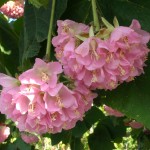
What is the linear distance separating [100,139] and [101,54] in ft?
4.61

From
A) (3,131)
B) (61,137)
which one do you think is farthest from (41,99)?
(3,131)

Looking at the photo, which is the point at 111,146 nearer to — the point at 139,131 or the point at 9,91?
the point at 139,131

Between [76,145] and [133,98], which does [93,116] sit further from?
[133,98]

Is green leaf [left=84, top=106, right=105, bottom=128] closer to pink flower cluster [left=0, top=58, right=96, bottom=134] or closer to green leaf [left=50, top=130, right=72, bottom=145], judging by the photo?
green leaf [left=50, top=130, right=72, bottom=145]

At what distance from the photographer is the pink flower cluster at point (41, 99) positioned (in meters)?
0.82

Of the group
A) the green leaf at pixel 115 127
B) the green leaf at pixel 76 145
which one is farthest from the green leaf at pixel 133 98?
the green leaf at pixel 76 145

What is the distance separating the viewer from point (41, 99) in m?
0.82

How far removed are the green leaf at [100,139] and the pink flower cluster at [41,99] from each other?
4.12 feet

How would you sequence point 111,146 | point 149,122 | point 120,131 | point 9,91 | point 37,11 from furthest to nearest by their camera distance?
point 120,131
point 111,146
point 37,11
point 149,122
point 9,91

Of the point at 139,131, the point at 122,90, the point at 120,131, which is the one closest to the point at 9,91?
the point at 122,90

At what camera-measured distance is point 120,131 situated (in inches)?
90.7

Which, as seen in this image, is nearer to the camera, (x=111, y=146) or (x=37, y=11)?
(x=37, y=11)

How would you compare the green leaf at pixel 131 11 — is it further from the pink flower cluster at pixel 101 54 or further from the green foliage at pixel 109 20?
the pink flower cluster at pixel 101 54

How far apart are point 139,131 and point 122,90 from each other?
1.47m
